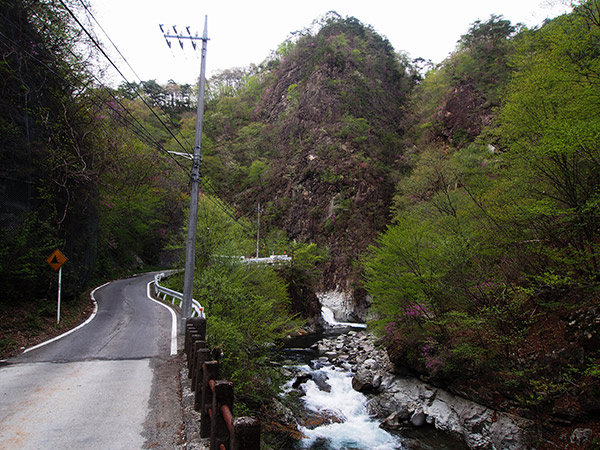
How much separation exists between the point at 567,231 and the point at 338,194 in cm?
2906

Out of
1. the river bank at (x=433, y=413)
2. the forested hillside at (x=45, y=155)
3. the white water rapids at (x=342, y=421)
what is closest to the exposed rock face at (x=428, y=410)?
the river bank at (x=433, y=413)

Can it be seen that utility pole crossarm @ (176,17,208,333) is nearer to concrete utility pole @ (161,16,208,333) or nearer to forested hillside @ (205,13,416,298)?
concrete utility pole @ (161,16,208,333)

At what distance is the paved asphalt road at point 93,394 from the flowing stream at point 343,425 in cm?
531

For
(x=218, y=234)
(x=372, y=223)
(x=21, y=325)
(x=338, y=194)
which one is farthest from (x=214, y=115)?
(x=21, y=325)

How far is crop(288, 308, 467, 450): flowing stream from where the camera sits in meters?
9.77

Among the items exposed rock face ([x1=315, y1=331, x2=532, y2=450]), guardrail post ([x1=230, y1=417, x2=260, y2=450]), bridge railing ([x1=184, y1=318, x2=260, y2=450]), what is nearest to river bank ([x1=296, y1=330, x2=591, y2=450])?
exposed rock face ([x1=315, y1=331, x2=532, y2=450])

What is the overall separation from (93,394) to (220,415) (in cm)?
376

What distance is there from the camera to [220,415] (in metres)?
3.36

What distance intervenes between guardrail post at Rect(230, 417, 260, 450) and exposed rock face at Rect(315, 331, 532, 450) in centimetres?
961

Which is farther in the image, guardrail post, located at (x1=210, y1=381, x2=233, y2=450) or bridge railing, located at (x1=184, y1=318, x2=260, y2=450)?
guardrail post, located at (x1=210, y1=381, x2=233, y2=450)

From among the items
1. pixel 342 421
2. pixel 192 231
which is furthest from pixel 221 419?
pixel 342 421

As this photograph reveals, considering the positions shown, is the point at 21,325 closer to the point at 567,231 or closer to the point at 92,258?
the point at 92,258

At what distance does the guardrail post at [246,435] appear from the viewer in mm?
2584

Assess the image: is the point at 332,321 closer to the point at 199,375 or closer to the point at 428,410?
the point at 428,410
